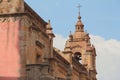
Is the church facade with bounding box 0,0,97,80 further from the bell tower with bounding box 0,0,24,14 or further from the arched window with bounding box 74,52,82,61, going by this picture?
the arched window with bounding box 74,52,82,61

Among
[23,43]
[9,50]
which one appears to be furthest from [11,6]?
[9,50]

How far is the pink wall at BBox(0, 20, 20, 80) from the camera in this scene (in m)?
26.0

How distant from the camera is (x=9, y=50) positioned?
86.4ft

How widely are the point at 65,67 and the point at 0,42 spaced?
33.0ft

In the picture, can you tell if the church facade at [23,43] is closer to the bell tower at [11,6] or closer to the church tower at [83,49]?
the bell tower at [11,6]

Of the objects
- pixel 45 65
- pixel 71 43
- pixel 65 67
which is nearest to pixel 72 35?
pixel 71 43

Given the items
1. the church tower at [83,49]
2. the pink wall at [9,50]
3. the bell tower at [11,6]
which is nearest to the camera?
the pink wall at [9,50]

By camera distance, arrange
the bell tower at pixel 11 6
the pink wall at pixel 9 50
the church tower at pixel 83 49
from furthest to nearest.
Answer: the church tower at pixel 83 49 < the bell tower at pixel 11 6 < the pink wall at pixel 9 50

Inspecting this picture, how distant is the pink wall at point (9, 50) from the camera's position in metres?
26.0

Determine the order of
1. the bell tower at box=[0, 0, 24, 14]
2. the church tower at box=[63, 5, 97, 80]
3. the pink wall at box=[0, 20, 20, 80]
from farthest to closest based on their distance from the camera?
1. the church tower at box=[63, 5, 97, 80]
2. the bell tower at box=[0, 0, 24, 14]
3. the pink wall at box=[0, 20, 20, 80]

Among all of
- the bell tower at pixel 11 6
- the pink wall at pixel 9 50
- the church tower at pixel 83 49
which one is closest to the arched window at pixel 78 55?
the church tower at pixel 83 49

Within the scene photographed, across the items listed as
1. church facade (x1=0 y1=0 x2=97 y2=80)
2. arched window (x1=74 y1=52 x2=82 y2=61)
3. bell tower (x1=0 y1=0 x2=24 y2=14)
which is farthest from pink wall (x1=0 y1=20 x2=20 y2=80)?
arched window (x1=74 y1=52 x2=82 y2=61)

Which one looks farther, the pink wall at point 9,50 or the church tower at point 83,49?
the church tower at point 83,49

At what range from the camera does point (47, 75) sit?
26078 millimetres
